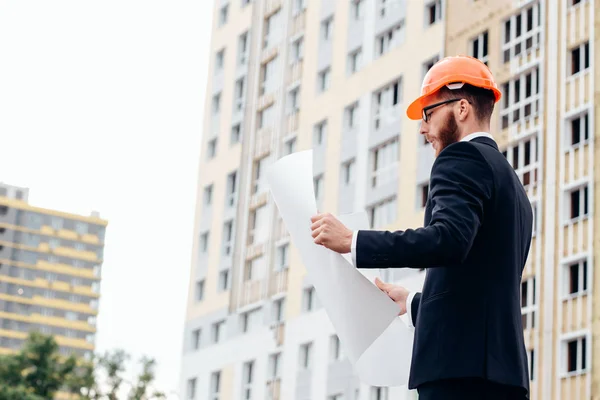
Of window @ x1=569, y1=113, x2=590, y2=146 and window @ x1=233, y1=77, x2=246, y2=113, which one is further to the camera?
window @ x1=233, y1=77, x2=246, y2=113

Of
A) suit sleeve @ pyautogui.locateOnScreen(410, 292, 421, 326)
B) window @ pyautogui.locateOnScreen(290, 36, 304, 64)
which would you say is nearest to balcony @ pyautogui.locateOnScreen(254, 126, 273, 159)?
window @ pyautogui.locateOnScreen(290, 36, 304, 64)

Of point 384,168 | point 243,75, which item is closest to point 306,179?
point 384,168

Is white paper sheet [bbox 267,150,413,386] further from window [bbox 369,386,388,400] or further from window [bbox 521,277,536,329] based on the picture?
window [bbox 369,386,388,400]

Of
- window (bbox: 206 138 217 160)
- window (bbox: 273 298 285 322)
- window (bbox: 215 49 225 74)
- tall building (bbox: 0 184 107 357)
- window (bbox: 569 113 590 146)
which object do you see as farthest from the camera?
tall building (bbox: 0 184 107 357)

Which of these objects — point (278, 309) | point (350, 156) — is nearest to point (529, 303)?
point (350, 156)

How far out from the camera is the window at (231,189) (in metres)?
69.0

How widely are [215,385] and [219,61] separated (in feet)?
56.9

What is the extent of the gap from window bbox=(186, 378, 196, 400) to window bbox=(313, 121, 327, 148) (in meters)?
15.3

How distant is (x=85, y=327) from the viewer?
176875 millimetres

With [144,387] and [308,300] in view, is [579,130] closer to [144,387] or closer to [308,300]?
[308,300]

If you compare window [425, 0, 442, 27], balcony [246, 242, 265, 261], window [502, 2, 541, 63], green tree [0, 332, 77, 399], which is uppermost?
window [425, 0, 442, 27]

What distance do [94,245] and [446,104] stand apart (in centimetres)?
17784

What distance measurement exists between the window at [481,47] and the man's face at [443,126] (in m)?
44.9

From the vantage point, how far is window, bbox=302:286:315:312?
195 ft
